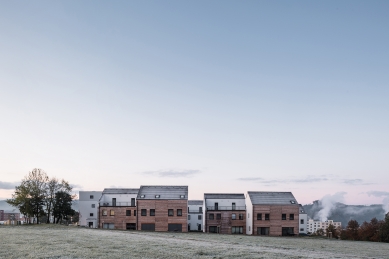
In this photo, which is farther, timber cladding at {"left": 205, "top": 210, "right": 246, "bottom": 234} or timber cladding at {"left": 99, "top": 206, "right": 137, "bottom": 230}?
timber cladding at {"left": 205, "top": 210, "right": 246, "bottom": 234}

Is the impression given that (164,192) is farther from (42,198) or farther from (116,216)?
(42,198)

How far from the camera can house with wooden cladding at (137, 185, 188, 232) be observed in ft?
263

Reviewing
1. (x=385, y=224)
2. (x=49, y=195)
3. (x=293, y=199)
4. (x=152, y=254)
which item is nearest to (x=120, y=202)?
(x=49, y=195)

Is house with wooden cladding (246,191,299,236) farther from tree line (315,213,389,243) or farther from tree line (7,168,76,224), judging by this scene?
tree line (7,168,76,224)

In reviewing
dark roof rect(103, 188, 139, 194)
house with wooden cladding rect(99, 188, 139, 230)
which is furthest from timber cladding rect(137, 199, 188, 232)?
dark roof rect(103, 188, 139, 194)

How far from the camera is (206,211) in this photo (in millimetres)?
88438

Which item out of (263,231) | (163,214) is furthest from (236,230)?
(163,214)

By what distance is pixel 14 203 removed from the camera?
266 ft

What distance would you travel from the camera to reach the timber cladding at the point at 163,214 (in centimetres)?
8031

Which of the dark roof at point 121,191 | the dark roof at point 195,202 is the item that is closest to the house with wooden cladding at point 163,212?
the dark roof at point 121,191

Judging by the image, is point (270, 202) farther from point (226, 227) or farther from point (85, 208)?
point (85, 208)

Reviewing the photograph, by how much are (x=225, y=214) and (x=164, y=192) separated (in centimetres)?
1552

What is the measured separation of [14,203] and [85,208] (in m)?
18.7

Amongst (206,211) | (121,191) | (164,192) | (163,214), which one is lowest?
(206,211)
